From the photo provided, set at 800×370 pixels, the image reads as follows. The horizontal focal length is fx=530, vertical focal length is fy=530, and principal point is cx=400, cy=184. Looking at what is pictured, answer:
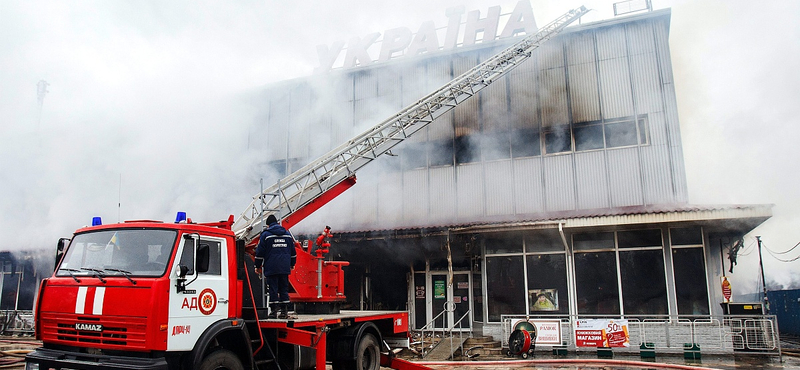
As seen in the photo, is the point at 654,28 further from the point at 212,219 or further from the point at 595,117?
the point at 212,219

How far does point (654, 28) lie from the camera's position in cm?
1609

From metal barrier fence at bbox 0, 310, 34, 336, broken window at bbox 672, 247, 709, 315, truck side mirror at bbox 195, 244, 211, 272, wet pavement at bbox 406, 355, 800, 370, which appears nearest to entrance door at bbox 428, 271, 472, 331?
wet pavement at bbox 406, 355, 800, 370

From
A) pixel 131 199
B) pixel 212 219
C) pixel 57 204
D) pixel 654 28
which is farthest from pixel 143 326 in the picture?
pixel 654 28

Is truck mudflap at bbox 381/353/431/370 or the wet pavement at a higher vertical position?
truck mudflap at bbox 381/353/431/370

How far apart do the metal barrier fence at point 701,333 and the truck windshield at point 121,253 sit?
9.79 metres

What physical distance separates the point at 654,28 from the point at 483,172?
673 cm

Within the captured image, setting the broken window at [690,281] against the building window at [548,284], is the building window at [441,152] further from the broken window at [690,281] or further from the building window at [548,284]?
the broken window at [690,281]

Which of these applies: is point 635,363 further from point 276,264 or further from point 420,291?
point 276,264

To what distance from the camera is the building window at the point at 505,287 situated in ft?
49.1

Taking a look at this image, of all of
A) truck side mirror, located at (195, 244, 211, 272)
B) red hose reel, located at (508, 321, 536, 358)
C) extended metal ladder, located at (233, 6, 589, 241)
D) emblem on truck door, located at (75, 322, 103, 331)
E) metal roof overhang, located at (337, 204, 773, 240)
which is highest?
extended metal ladder, located at (233, 6, 589, 241)

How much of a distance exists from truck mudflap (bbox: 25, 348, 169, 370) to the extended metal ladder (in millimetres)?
2854

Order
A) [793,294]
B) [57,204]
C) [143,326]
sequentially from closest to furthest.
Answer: [143,326] < [57,204] < [793,294]

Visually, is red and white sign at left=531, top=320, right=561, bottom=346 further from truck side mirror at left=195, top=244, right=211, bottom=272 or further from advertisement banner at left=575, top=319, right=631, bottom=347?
truck side mirror at left=195, top=244, right=211, bottom=272

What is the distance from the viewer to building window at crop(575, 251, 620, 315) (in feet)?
46.8
